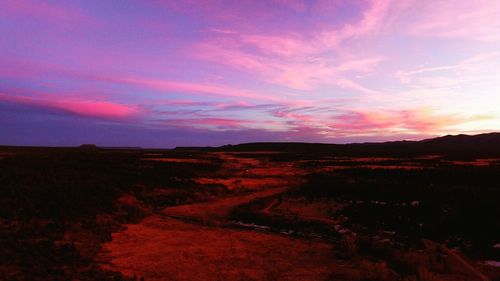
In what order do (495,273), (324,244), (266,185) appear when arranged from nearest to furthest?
1. (495,273)
2. (324,244)
3. (266,185)

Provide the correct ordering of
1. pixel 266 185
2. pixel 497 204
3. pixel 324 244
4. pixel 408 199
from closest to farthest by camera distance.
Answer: pixel 324 244, pixel 497 204, pixel 408 199, pixel 266 185

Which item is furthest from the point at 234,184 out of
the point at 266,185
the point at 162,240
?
the point at 162,240

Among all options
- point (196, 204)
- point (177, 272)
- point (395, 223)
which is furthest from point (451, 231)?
point (196, 204)

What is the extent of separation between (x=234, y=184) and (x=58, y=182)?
578 inches

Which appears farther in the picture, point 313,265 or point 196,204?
point 196,204

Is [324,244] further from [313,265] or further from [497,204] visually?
[497,204]

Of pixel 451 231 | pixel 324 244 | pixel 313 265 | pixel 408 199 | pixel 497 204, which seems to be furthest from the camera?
pixel 408 199

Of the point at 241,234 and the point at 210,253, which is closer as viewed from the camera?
the point at 210,253

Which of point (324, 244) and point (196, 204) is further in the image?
point (196, 204)

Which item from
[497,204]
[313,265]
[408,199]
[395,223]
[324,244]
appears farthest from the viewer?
[408,199]

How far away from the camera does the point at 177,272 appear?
1170 centimetres

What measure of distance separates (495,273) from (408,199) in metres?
13.8

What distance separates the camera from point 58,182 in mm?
25844

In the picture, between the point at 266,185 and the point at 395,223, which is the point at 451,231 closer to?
the point at 395,223
